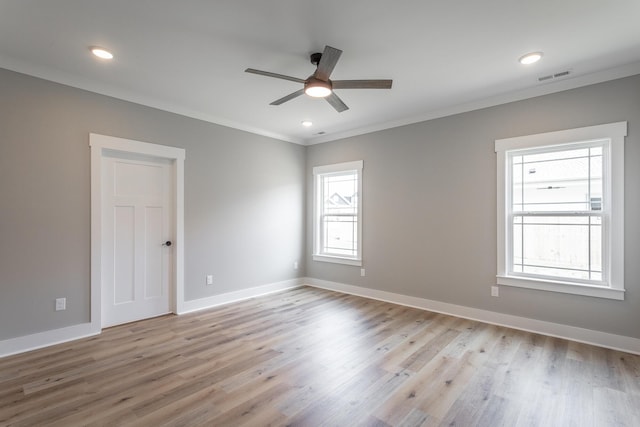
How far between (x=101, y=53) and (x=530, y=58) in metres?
3.92

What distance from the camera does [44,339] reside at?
3.05m

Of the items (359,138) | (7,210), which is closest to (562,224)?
(359,138)

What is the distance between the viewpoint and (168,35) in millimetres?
2480

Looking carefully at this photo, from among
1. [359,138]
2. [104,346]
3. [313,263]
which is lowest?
[104,346]

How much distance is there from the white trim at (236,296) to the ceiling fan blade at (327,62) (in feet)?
11.1

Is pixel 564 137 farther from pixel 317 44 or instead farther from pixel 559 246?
pixel 317 44

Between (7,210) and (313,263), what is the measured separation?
164 inches

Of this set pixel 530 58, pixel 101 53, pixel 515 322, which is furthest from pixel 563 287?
pixel 101 53

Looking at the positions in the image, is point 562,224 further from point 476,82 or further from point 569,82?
point 476,82

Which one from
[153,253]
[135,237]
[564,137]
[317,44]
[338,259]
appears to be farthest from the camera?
[338,259]

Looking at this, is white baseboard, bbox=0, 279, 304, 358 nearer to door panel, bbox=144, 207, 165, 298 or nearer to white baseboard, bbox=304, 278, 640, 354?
door panel, bbox=144, 207, 165, 298

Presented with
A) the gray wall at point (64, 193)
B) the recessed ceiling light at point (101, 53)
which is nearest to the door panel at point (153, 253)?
the gray wall at point (64, 193)

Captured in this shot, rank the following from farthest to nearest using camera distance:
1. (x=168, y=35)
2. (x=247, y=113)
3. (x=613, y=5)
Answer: (x=247, y=113)
(x=168, y=35)
(x=613, y=5)

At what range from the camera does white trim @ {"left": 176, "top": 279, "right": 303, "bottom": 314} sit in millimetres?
4203
